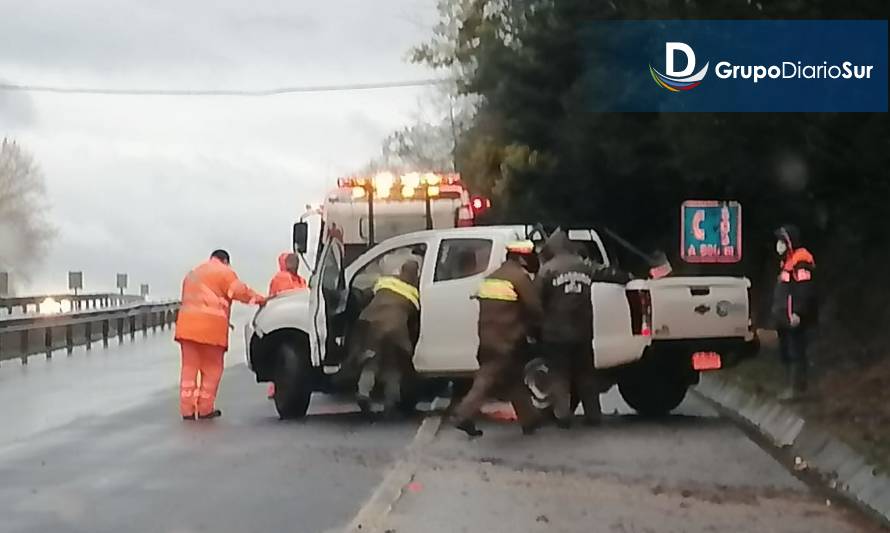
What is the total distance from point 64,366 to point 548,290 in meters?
13.0

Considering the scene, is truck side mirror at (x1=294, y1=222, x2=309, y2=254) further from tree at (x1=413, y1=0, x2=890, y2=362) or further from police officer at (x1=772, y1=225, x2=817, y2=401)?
police officer at (x1=772, y1=225, x2=817, y2=401)

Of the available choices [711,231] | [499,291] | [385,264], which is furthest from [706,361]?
[711,231]

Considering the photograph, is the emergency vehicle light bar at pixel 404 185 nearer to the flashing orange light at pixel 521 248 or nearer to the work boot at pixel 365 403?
the work boot at pixel 365 403

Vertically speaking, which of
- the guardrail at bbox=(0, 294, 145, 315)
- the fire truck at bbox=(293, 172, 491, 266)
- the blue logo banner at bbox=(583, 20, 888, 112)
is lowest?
the guardrail at bbox=(0, 294, 145, 315)

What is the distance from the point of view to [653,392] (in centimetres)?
1483

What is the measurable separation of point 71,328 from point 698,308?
1807 centimetres

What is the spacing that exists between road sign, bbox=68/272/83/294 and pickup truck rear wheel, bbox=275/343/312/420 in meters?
36.0

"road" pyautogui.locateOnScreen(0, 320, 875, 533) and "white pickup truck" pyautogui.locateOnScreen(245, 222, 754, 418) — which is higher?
"white pickup truck" pyautogui.locateOnScreen(245, 222, 754, 418)

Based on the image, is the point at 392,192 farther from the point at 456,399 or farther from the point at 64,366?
the point at 64,366

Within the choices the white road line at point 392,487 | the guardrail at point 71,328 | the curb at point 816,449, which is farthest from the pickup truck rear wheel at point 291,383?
the guardrail at point 71,328

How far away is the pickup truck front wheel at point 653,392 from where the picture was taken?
48.4ft

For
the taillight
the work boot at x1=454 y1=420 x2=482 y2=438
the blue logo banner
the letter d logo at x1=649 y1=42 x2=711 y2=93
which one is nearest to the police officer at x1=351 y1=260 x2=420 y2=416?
the work boot at x1=454 y1=420 x2=482 y2=438

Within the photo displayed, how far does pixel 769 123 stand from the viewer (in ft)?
55.1

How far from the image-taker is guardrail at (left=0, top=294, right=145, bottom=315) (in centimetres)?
4269
